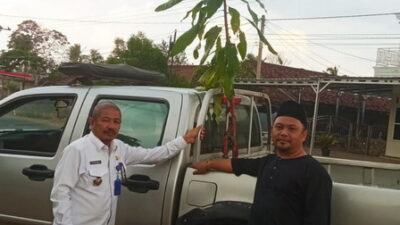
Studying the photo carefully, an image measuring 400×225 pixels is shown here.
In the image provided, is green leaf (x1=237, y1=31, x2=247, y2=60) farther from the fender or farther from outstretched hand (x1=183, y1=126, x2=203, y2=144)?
the fender

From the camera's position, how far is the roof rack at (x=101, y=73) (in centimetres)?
374

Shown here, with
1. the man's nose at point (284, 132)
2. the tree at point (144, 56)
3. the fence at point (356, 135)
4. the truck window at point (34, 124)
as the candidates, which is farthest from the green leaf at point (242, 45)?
the tree at point (144, 56)

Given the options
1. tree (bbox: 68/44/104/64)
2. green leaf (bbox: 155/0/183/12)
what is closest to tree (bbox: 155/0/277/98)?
green leaf (bbox: 155/0/183/12)

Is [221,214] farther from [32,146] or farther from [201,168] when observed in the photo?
[32,146]

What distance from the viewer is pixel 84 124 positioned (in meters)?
3.47

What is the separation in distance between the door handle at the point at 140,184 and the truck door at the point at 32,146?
2.10ft

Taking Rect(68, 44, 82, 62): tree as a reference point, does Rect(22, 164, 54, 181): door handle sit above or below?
below

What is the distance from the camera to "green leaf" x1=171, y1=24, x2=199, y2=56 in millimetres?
3127

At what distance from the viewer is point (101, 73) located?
3863 millimetres

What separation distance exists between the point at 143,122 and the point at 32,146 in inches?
39.1

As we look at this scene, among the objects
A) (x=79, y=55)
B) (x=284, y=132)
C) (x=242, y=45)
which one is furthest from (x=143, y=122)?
(x=79, y=55)

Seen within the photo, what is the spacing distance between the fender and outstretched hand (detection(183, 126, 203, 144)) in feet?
1.43

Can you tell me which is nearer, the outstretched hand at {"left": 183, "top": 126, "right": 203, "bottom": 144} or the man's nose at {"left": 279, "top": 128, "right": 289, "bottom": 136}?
the man's nose at {"left": 279, "top": 128, "right": 289, "bottom": 136}

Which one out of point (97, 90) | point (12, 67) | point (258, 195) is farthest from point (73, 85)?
point (12, 67)
